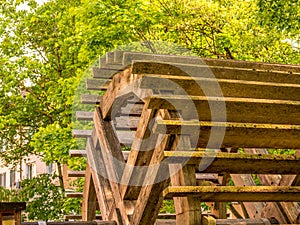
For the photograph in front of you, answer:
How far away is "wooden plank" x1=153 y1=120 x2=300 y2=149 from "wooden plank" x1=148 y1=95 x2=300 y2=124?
179mm

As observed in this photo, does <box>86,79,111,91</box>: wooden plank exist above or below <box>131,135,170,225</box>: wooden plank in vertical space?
above

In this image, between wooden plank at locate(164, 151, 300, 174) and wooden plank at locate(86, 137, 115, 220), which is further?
wooden plank at locate(86, 137, 115, 220)

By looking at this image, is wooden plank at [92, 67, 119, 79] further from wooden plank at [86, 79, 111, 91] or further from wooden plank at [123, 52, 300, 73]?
wooden plank at [123, 52, 300, 73]

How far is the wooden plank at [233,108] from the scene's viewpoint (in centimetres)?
448

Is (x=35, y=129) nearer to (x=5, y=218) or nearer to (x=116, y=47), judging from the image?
(x=116, y=47)

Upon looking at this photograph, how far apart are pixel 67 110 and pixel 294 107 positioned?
14.5 metres

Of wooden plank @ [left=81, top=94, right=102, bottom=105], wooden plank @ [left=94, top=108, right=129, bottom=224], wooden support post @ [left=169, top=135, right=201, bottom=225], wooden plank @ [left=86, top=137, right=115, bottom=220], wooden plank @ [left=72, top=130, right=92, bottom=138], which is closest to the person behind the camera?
wooden support post @ [left=169, top=135, right=201, bottom=225]

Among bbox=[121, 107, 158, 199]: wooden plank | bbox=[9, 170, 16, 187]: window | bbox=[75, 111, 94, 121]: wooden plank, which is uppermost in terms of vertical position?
bbox=[9, 170, 16, 187]: window

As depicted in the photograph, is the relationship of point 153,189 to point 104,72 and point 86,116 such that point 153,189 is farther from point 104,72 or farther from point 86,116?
point 86,116

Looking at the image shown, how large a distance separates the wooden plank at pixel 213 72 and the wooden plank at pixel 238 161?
0.74 m

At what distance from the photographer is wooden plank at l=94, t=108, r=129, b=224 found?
6018 mm

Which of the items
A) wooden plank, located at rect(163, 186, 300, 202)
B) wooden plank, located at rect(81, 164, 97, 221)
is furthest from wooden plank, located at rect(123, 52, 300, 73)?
wooden plank, located at rect(81, 164, 97, 221)

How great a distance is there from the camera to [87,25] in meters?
14.9

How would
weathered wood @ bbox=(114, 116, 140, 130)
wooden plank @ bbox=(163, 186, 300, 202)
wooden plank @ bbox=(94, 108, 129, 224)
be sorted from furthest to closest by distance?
1. weathered wood @ bbox=(114, 116, 140, 130)
2. wooden plank @ bbox=(94, 108, 129, 224)
3. wooden plank @ bbox=(163, 186, 300, 202)
